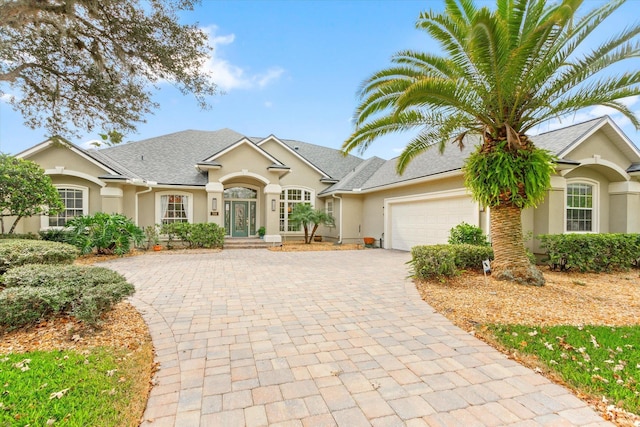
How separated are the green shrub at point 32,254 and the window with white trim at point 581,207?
1585 cm

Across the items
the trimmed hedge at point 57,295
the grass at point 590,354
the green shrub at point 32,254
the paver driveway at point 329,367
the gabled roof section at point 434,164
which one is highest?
the gabled roof section at point 434,164

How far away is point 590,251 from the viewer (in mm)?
9391

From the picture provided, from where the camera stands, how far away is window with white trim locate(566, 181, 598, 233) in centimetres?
1153

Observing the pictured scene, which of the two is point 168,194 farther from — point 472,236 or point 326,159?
point 472,236

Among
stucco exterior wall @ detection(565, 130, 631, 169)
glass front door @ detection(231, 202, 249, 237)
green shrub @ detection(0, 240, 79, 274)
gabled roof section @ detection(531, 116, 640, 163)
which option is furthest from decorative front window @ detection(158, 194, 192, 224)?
stucco exterior wall @ detection(565, 130, 631, 169)

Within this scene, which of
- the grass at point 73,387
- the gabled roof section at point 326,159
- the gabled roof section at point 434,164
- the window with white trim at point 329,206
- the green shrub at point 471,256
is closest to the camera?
the grass at point 73,387

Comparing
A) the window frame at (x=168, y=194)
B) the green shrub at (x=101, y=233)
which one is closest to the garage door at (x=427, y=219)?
the window frame at (x=168, y=194)

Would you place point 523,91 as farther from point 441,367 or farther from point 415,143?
point 441,367

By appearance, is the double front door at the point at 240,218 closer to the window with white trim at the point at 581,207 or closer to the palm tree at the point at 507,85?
the palm tree at the point at 507,85

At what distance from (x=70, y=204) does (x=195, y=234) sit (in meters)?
5.38

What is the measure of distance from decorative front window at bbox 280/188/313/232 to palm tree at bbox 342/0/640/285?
1193 cm

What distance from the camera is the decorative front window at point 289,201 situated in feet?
63.9

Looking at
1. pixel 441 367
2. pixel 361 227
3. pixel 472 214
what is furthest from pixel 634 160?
pixel 441 367

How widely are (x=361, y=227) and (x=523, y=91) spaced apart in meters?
12.9
